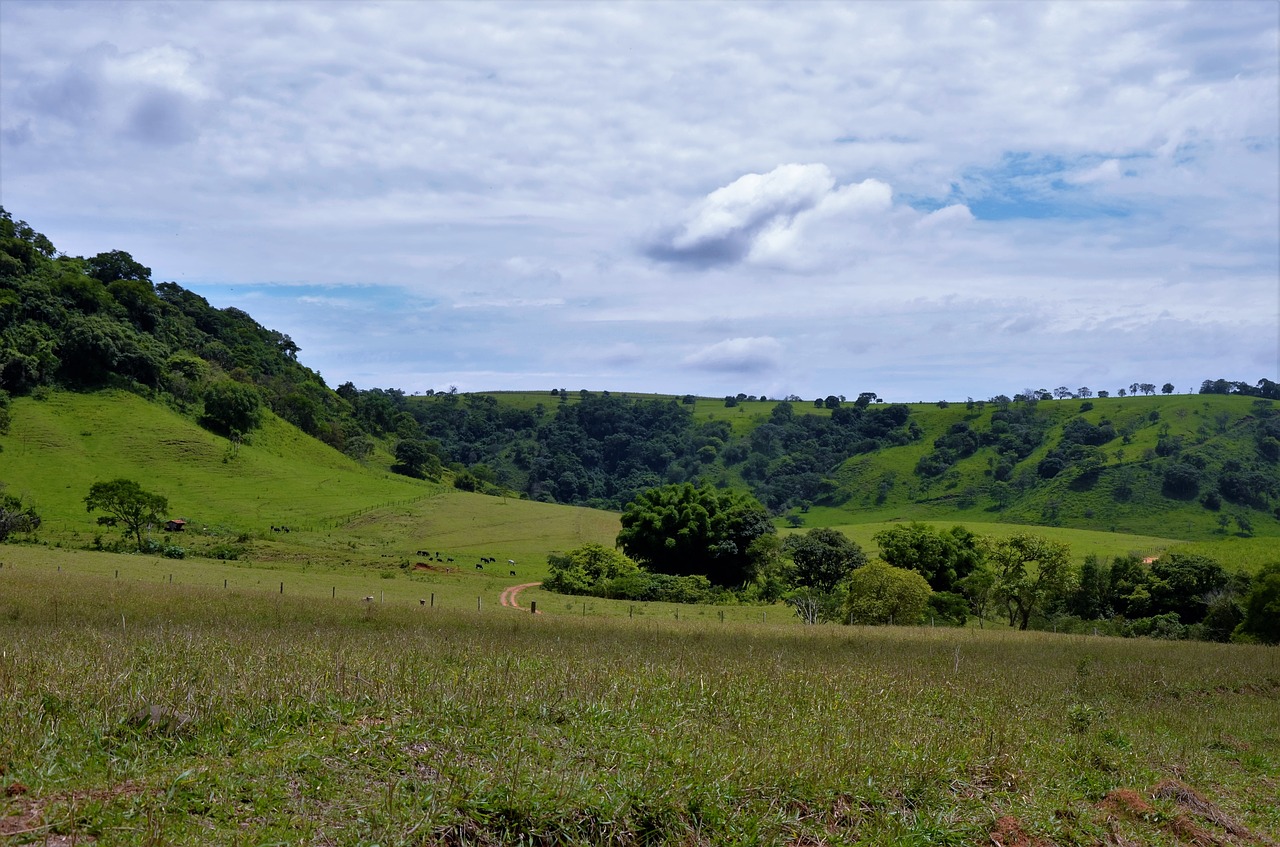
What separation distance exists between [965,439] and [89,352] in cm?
15788

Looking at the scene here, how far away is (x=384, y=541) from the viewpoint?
8200 cm

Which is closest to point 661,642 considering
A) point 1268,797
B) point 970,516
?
point 1268,797

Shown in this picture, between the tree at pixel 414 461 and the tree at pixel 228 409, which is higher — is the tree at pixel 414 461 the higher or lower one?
the lower one

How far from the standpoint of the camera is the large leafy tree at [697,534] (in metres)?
79.9

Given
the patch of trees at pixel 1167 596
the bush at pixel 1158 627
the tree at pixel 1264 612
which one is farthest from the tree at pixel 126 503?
the tree at pixel 1264 612

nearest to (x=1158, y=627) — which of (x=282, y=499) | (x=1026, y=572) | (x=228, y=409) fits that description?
(x=1026, y=572)

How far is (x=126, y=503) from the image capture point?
66.8m

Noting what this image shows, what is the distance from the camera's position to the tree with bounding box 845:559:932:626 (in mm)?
53781

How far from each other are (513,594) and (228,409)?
74.5 m

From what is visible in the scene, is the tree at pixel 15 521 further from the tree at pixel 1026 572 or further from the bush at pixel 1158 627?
the bush at pixel 1158 627

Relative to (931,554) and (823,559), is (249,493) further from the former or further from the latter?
(931,554)

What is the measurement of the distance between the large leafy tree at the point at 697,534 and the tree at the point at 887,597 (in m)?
23.5

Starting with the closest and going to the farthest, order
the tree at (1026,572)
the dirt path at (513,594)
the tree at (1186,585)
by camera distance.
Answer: the dirt path at (513,594), the tree at (1186,585), the tree at (1026,572)

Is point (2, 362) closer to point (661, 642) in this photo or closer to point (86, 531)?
point (86, 531)
